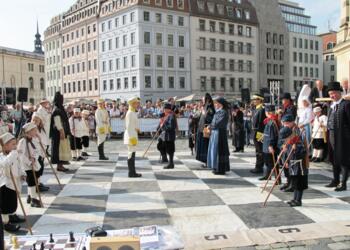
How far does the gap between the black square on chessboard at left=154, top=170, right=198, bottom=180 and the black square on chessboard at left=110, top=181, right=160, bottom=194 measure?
0.62m

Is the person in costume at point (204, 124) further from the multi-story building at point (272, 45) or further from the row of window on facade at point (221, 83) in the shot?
the multi-story building at point (272, 45)

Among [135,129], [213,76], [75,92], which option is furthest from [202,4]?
[135,129]

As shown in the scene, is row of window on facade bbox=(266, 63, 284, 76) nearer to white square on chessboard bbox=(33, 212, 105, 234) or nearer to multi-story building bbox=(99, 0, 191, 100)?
multi-story building bbox=(99, 0, 191, 100)

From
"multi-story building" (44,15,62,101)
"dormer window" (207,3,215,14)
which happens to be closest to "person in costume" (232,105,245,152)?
"dormer window" (207,3,215,14)

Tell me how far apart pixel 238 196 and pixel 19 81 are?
93909mm

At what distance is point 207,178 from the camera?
9.76 metres

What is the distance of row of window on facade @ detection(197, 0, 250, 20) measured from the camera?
6359 cm

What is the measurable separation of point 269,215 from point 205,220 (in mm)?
1028

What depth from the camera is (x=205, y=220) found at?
634cm

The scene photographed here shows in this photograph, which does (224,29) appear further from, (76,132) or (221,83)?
(76,132)

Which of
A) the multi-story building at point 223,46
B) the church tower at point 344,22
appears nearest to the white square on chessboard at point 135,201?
the church tower at point 344,22

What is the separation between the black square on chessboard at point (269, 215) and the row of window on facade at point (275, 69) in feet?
227

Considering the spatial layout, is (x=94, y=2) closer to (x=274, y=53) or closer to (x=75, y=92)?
(x=75, y=92)

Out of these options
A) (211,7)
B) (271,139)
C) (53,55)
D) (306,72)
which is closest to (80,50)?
(53,55)
